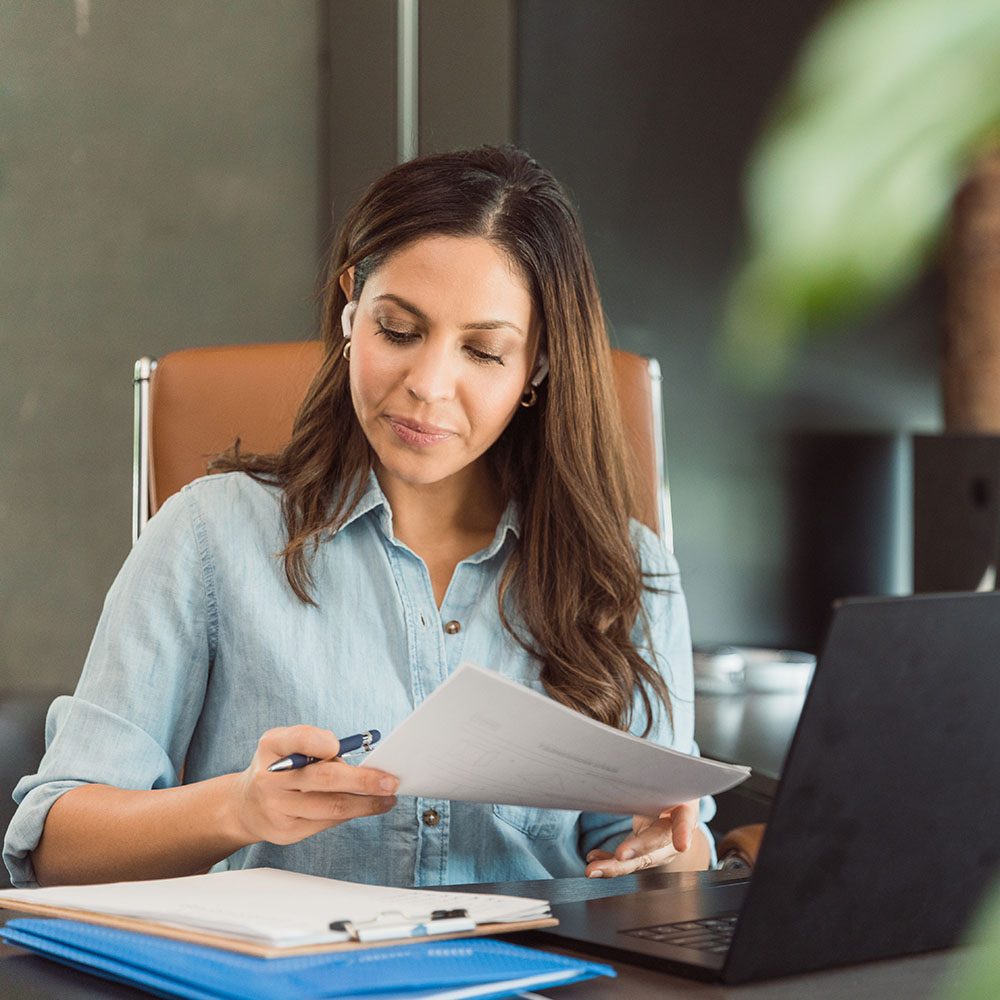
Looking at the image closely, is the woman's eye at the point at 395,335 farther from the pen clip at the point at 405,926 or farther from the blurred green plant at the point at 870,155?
the blurred green plant at the point at 870,155

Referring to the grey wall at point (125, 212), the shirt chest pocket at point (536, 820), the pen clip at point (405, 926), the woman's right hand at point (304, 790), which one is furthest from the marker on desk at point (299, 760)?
the grey wall at point (125, 212)

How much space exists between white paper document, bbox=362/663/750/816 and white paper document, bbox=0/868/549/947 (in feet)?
0.23

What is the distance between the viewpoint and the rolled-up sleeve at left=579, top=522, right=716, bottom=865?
4.27ft

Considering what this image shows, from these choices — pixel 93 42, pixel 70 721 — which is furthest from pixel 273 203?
pixel 70 721

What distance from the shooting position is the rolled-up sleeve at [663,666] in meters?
1.30

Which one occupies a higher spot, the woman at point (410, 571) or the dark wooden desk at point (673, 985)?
the woman at point (410, 571)

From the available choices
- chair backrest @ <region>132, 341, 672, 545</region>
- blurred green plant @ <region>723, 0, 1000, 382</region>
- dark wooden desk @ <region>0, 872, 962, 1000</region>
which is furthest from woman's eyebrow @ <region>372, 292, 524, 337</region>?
blurred green plant @ <region>723, 0, 1000, 382</region>

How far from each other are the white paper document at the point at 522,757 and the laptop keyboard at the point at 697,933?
9 centimetres

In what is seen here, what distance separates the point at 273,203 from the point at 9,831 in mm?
1906

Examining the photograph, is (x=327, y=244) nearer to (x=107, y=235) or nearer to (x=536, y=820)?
(x=107, y=235)

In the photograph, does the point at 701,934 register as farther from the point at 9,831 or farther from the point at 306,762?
the point at 9,831

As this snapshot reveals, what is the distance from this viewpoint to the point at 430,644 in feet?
4.16

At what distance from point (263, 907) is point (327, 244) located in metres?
2.21

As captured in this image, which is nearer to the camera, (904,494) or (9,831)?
(9,831)
